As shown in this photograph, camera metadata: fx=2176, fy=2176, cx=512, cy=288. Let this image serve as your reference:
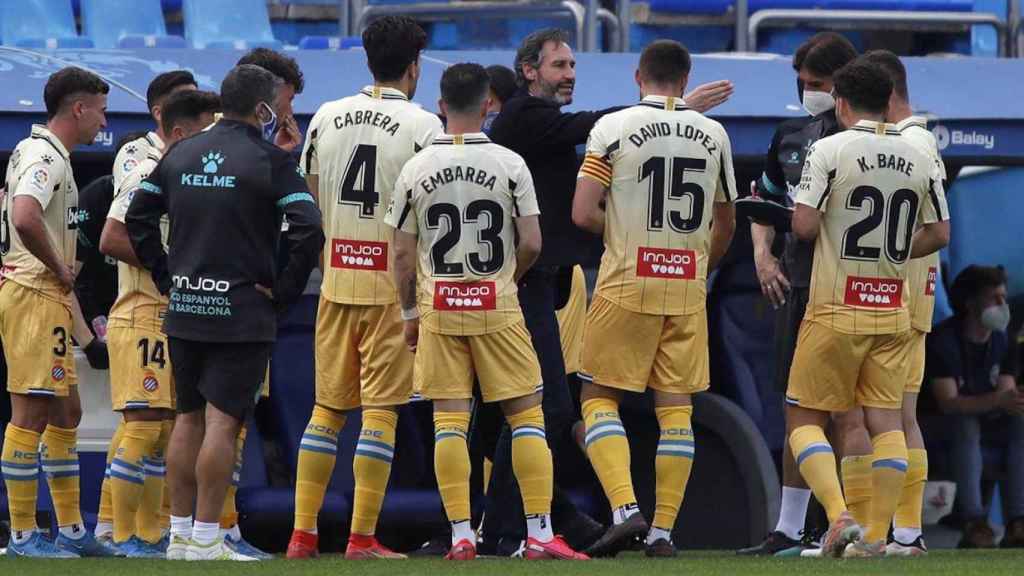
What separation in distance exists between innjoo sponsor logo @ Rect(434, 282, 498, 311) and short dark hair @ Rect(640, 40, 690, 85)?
996 mm

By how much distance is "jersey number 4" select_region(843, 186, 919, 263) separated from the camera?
7.46 meters

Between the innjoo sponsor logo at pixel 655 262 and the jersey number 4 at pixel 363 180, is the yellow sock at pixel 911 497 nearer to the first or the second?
the innjoo sponsor logo at pixel 655 262

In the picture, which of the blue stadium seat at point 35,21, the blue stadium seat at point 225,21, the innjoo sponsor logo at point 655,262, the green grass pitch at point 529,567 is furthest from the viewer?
the blue stadium seat at point 225,21

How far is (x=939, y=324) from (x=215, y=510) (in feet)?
15.0

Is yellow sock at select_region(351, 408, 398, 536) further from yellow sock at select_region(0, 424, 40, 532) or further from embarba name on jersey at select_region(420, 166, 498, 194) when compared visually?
yellow sock at select_region(0, 424, 40, 532)

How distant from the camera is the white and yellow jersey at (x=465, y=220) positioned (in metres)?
7.20

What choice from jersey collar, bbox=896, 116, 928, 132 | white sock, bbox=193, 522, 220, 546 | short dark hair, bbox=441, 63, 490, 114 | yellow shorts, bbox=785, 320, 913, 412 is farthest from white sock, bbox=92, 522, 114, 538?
jersey collar, bbox=896, 116, 928, 132

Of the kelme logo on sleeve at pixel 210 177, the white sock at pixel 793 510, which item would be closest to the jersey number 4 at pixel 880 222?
the white sock at pixel 793 510

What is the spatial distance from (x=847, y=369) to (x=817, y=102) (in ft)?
3.64

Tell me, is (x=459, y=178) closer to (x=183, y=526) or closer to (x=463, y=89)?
(x=463, y=89)

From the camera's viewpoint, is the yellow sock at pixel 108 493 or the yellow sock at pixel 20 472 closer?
the yellow sock at pixel 20 472

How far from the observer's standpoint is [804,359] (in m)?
7.58

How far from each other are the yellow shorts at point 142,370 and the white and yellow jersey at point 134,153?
1.82 ft

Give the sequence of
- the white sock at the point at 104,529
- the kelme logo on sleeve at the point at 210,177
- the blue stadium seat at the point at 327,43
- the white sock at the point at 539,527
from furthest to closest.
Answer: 1. the blue stadium seat at the point at 327,43
2. the white sock at the point at 104,529
3. the white sock at the point at 539,527
4. the kelme logo on sleeve at the point at 210,177
